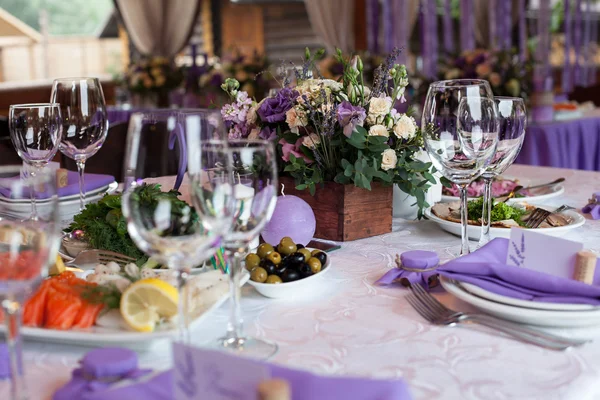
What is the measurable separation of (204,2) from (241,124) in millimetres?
7374

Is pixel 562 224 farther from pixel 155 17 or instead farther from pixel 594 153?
pixel 155 17

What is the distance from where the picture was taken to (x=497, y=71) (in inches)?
159

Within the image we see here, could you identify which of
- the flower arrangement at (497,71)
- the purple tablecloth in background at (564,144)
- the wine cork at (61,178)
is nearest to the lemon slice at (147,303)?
the wine cork at (61,178)

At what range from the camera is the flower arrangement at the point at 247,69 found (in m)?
5.03

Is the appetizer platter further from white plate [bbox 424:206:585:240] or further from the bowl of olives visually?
the bowl of olives

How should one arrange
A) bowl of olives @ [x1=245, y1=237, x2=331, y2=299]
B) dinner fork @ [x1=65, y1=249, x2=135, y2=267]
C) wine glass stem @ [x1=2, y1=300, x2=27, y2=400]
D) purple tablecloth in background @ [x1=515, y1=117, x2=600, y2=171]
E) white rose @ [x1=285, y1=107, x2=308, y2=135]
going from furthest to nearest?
purple tablecloth in background @ [x1=515, y1=117, x2=600, y2=171]
white rose @ [x1=285, y1=107, x2=308, y2=135]
dinner fork @ [x1=65, y1=249, x2=135, y2=267]
bowl of olives @ [x1=245, y1=237, x2=331, y2=299]
wine glass stem @ [x1=2, y1=300, x2=27, y2=400]

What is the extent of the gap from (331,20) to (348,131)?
6441 mm

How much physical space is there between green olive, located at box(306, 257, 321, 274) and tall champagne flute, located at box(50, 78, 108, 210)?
0.59 metres

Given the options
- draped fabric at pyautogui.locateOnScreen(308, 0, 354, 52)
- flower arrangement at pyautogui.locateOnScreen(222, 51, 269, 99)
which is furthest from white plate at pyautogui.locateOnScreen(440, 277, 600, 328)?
draped fabric at pyautogui.locateOnScreen(308, 0, 354, 52)

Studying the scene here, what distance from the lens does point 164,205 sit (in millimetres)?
755

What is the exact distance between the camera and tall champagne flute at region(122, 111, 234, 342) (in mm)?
740

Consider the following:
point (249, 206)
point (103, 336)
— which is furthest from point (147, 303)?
point (249, 206)

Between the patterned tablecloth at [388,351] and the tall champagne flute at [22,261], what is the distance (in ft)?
0.30

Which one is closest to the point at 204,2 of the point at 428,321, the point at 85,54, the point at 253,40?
the point at 253,40
